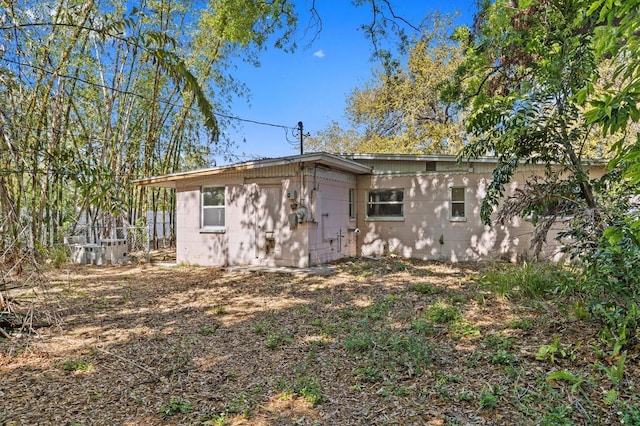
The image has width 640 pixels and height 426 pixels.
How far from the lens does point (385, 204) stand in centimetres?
1124

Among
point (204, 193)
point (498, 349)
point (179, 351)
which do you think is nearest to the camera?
point (498, 349)

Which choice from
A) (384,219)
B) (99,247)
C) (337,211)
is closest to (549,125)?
(337,211)

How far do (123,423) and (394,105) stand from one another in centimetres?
1818

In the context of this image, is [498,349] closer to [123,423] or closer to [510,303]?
[510,303]

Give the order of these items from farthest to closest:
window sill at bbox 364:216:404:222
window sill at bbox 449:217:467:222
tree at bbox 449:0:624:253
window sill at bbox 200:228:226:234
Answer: window sill at bbox 364:216:404:222, window sill at bbox 449:217:467:222, window sill at bbox 200:228:226:234, tree at bbox 449:0:624:253

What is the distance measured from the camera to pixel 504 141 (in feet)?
15.7

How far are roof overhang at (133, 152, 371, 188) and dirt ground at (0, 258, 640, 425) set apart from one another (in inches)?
143

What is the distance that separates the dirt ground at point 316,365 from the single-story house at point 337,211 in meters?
3.31

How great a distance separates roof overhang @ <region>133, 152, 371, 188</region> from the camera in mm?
8415

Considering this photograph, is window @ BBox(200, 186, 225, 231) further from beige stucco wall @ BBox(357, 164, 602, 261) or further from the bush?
the bush

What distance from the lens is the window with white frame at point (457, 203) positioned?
1029 centimetres

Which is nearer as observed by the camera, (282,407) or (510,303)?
(282,407)

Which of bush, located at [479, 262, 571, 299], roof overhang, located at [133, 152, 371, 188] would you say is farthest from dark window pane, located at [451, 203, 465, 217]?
bush, located at [479, 262, 571, 299]

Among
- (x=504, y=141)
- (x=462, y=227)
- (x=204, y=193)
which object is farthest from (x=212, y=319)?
(x=462, y=227)
